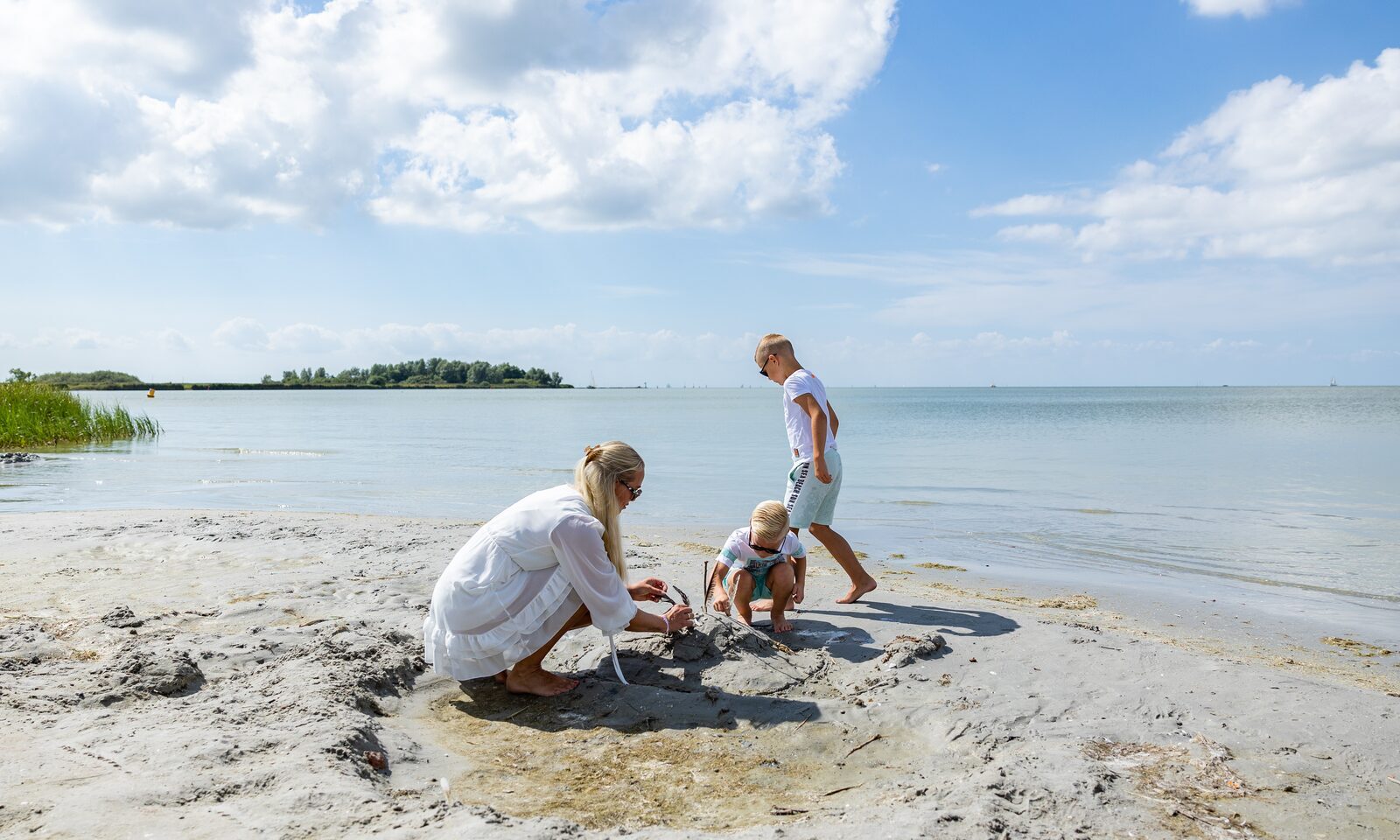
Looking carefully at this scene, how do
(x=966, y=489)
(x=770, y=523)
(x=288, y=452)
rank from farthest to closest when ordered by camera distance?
(x=288, y=452)
(x=966, y=489)
(x=770, y=523)

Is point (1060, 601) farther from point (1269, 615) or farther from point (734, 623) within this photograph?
point (734, 623)

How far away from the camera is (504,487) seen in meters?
16.4

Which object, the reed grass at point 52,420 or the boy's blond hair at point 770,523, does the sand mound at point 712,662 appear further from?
the reed grass at point 52,420

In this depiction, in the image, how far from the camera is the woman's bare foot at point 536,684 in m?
4.46

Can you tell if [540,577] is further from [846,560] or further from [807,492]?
[846,560]

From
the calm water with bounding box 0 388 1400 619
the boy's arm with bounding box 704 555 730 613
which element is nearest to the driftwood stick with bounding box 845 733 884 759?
the boy's arm with bounding box 704 555 730 613

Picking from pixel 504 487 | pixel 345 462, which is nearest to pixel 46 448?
pixel 345 462

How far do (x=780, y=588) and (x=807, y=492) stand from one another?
792 millimetres

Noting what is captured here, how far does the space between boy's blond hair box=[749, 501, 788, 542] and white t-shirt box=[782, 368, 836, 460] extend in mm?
635

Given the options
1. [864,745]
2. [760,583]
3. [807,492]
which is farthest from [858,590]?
[864,745]

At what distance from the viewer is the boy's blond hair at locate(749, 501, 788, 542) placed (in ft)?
18.1

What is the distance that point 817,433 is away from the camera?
592cm

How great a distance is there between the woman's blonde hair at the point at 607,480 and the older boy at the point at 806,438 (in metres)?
1.90

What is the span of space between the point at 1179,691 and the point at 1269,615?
11.2 feet
